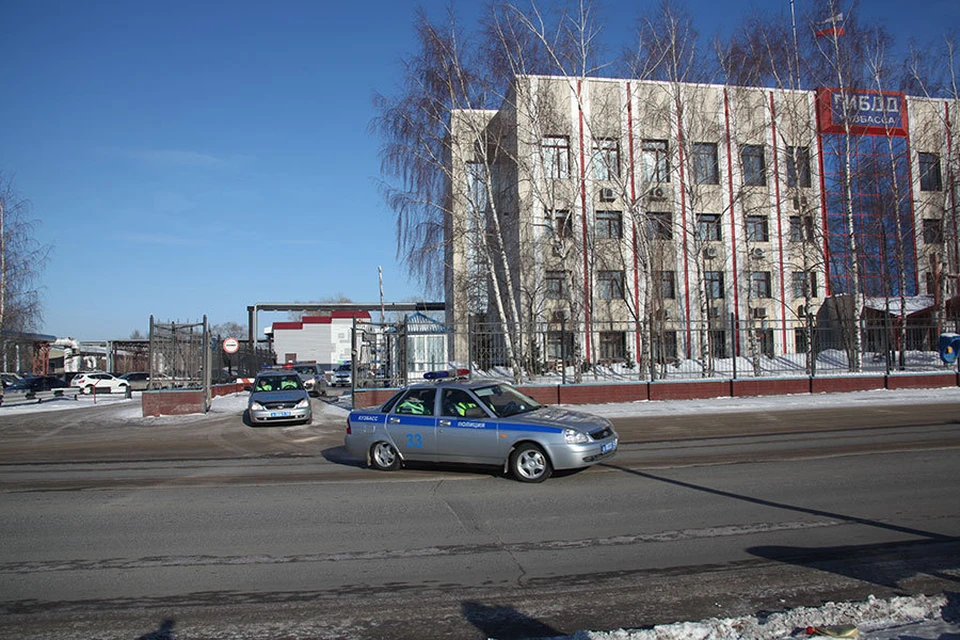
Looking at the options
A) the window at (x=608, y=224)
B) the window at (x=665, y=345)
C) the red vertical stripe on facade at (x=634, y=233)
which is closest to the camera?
the window at (x=665, y=345)

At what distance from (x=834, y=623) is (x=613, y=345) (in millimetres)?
18631

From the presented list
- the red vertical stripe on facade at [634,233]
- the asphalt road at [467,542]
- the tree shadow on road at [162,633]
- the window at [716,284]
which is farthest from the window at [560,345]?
the window at [716,284]

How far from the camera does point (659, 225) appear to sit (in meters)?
33.2


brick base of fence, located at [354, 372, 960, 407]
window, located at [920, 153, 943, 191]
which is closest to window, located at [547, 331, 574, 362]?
brick base of fence, located at [354, 372, 960, 407]

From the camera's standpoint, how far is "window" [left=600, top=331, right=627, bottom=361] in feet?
72.6

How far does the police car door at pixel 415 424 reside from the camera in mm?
10516

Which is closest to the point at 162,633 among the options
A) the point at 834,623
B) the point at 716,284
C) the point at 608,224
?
the point at 834,623

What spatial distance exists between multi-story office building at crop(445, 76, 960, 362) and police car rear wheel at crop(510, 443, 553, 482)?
11.6 metres

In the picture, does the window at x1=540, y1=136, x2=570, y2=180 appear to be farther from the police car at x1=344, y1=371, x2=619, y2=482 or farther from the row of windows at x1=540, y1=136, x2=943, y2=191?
the police car at x1=344, y1=371, x2=619, y2=482

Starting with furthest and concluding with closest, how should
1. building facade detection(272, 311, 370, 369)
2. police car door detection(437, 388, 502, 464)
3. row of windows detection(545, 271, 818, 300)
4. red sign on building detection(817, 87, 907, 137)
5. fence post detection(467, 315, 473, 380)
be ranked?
1. building facade detection(272, 311, 370, 369)
2. row of windows detection(545, 271, 818, 300)
3. red sign on building detection(817, 87, 907, 137)
4. fence post detection(467, 315, 473, 380)
5. police car door detection(437, 388, 502, 464)

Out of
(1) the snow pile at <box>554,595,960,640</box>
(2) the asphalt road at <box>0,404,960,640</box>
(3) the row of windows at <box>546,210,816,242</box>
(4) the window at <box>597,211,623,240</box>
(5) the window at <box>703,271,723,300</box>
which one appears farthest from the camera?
(5) the window at <box>703,271,723,300</box>

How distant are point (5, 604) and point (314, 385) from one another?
2919 centimetres

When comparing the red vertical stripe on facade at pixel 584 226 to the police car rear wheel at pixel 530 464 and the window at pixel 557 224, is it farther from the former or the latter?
the police car rear wheel at pixel 530 464

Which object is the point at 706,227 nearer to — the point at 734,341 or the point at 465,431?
the point at 734,341
